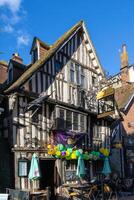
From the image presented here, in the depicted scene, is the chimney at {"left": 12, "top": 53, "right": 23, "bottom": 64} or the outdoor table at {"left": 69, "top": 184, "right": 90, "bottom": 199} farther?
the chimney at {"left": 12, "top": 53, "right": 23, "bottom": 64}

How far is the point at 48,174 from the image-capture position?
17.6 metres

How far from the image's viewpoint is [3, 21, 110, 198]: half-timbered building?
14945mm

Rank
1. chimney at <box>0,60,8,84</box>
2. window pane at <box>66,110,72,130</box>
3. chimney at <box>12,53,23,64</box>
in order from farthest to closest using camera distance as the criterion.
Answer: chimney at <box>12,53,23,64</box>
chimney at <box>0,60,8,84</box>
window pane at <box>66,110,72,130</box>

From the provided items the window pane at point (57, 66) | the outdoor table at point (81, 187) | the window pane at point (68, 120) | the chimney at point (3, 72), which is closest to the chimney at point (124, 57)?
the chimney at point (3, 72)

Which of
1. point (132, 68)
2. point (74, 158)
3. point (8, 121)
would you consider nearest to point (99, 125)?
point (74, 158)

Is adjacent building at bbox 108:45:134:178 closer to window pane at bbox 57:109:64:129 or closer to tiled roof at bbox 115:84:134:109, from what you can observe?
tiled roof at bbox 115:84:134:109

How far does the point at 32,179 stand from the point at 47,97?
12.6ft

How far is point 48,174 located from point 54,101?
4.05 m

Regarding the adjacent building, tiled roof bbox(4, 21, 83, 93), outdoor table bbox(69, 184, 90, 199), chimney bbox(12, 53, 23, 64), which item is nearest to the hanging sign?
the adjacent building

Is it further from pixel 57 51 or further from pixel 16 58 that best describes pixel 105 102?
pixel 16 58

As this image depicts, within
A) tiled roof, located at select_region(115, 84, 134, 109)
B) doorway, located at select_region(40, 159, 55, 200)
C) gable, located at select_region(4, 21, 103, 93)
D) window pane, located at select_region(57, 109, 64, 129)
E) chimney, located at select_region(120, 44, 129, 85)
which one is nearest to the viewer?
gable, located at select_region(4, 21, 103, 93)

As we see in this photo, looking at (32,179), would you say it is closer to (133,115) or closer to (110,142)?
(110,142)

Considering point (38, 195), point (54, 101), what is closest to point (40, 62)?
point (54, 101)

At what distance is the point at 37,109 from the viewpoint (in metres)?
15.6
